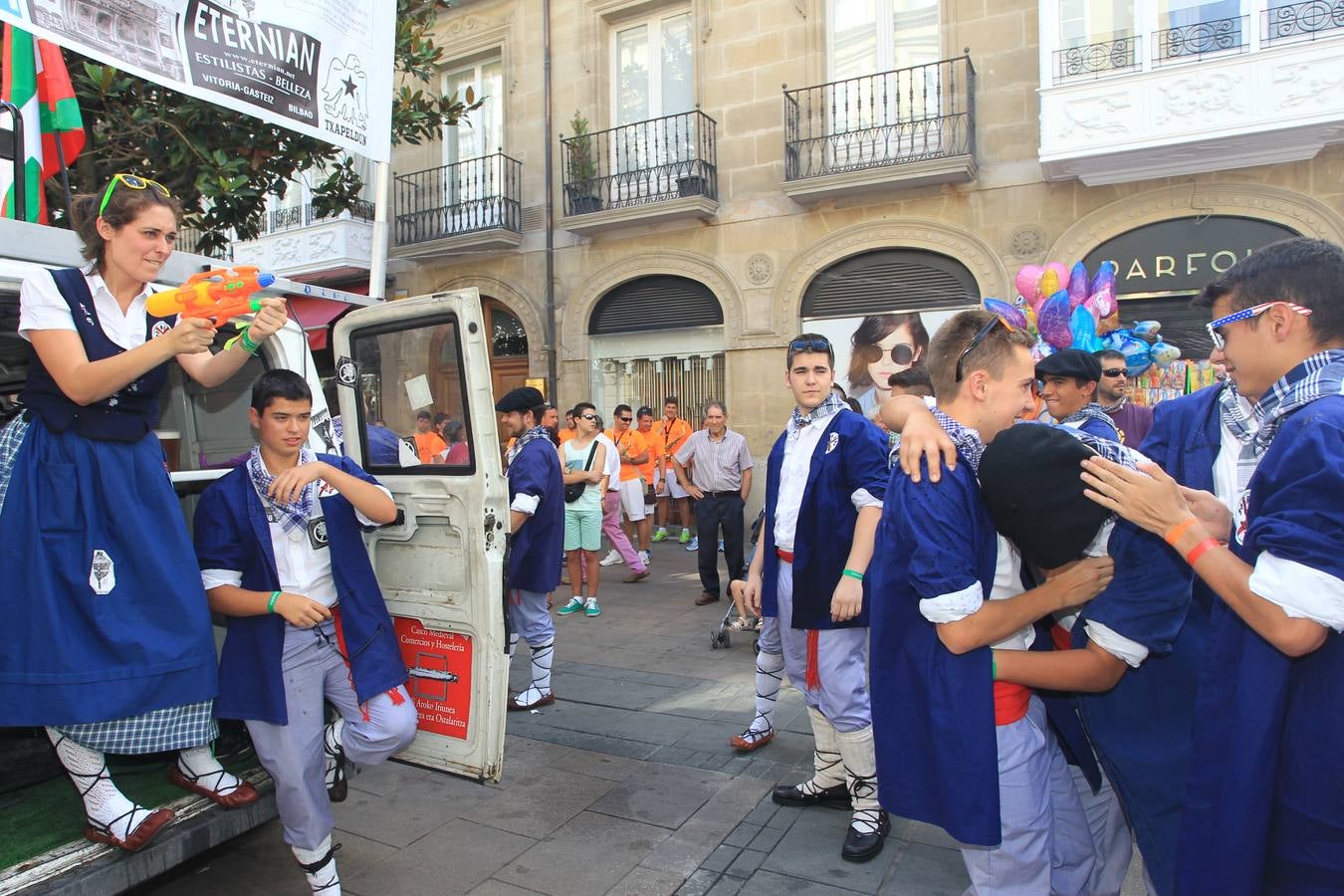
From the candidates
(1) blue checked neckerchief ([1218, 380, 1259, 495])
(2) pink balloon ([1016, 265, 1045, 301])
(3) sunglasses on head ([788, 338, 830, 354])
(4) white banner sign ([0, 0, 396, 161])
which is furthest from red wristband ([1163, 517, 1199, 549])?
(2) pink balloon ([1016, 265, 1045, 301])

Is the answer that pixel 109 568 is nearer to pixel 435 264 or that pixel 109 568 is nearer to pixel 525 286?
pixel 525 286

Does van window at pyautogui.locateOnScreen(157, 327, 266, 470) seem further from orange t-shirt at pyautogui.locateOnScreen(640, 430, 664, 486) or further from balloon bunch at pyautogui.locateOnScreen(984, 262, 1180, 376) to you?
orange t-shirt at pyautogui.locateOnScreen(640, 430, 664, 486)

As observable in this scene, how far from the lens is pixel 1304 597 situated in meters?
1.64

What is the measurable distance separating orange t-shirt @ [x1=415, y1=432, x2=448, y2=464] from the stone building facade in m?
8.80

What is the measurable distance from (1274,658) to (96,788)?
10.6 feet

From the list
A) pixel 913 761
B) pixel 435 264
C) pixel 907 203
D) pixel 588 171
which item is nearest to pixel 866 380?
pixel 907 203

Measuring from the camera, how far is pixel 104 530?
2.61 metres

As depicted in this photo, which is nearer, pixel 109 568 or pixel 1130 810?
pixel 1130 810

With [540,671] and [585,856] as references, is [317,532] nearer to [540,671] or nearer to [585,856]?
[585,856]

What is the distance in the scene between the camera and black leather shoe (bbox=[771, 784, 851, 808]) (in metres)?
3.93

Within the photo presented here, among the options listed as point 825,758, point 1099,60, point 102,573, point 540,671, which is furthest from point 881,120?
point 102,573

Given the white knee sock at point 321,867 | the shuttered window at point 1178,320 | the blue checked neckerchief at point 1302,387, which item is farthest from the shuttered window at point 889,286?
the white knee sock at point 321,867

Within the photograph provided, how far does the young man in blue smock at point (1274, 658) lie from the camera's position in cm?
167

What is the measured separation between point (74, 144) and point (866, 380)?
9767mm
